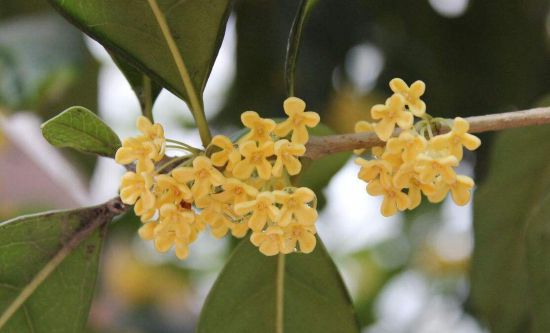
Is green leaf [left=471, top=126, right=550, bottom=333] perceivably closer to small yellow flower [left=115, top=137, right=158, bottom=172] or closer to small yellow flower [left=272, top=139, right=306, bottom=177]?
small yellow flower [left=272, top=139, right=306, bottom=177]

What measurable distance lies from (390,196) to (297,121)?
13 cm

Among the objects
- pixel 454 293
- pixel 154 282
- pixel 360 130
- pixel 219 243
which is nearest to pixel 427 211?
pixel 454 293

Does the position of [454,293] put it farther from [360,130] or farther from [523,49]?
[360,130]

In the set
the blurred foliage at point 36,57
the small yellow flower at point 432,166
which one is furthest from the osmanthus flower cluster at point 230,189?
the blurred foliage at point 36,57

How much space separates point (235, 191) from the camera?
0.84 meters

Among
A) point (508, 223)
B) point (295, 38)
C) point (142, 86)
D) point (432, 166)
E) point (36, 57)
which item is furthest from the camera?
point (36, 57)

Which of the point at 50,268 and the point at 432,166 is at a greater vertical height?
the point at 432,166

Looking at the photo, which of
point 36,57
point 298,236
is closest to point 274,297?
point 298,236

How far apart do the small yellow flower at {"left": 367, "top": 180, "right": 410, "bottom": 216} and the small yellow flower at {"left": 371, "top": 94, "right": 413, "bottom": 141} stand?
5 cm

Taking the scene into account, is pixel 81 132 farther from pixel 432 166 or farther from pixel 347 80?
pixel 347 80

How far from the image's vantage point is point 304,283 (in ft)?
3.69

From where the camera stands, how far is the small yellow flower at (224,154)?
842 millimetres

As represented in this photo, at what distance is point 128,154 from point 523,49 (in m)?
1.18

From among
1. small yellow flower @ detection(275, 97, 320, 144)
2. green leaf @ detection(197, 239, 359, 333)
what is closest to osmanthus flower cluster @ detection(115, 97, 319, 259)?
small yellow flower @ detection(275, 97, 320, 144)
